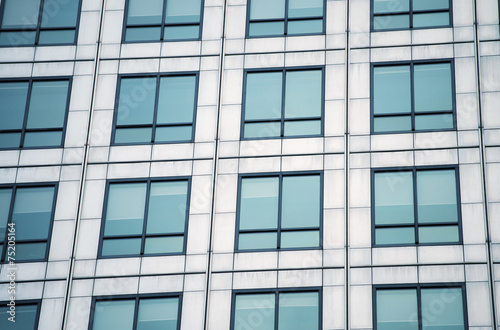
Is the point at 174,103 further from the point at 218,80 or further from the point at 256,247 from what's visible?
the point at 256,247

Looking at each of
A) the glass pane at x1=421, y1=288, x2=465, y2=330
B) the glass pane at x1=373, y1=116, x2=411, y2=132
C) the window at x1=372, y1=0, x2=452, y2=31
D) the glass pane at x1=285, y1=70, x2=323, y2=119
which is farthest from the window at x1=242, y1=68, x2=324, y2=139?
the glass pane at x1=421, y1=288, x2=465, y2=330

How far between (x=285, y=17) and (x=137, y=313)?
38.6 ft

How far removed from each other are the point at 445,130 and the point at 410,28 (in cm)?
415

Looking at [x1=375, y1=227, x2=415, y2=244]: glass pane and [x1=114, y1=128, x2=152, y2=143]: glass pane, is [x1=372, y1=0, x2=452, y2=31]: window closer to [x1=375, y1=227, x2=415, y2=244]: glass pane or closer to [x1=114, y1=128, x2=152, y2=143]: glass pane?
[x1=375, y1=227, x2=415, y2=244]: glass pane

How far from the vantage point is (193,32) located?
3509cm

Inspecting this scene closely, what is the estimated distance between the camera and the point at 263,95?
111 ft

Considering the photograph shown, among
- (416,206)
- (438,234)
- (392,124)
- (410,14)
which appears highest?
(410,14)

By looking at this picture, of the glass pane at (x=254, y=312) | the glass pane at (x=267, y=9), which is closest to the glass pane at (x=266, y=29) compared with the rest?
the glass pane at (x=267, y=9)

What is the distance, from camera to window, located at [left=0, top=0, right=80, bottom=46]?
35.5m

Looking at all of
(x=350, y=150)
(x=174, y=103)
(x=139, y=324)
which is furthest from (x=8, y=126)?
(x=350, y=150)

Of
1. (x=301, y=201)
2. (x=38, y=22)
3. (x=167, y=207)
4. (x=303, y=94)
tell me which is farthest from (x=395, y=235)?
(x=38, y=22)

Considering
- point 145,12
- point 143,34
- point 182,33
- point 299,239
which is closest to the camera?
point 299,239

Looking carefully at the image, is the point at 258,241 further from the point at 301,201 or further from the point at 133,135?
the point at 133,135

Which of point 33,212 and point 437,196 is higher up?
point 437,196
